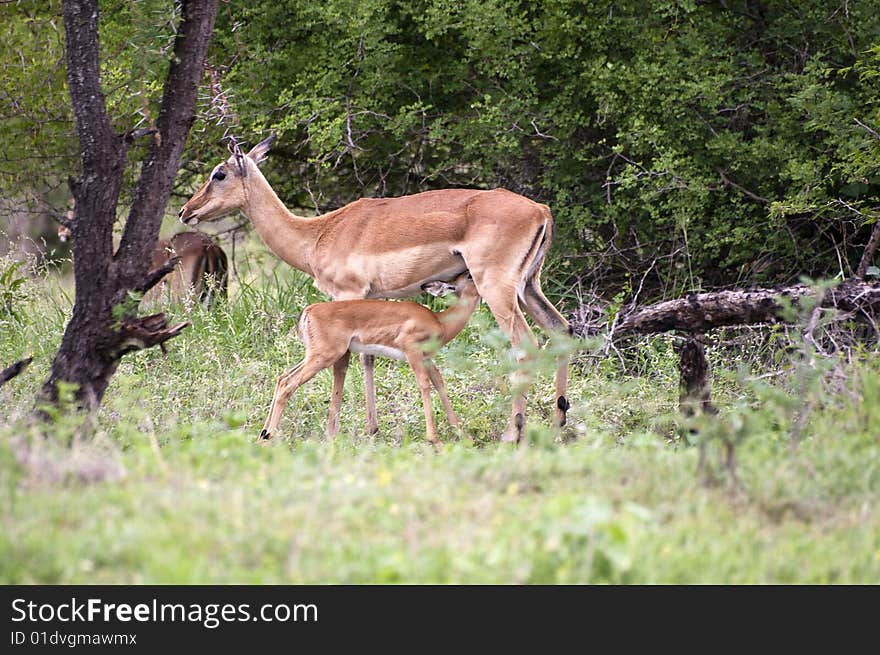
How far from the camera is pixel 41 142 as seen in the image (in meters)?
11.2

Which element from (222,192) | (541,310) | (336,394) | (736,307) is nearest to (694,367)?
(736,307)

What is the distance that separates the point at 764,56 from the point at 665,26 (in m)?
0.90

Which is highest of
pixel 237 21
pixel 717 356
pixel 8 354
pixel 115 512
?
pixel 237 21

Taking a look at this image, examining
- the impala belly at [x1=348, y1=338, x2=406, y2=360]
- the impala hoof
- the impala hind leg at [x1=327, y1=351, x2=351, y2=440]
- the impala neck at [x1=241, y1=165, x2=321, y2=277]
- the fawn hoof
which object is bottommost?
the fawn hoof

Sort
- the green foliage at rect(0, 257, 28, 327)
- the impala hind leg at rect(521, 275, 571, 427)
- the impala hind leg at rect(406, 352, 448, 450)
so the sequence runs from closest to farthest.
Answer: the impala hind leg at rect(406, 352, 448, 450)
the impala hind leg at rect(521, 275, 571, 427)
the green foliage at rect(0, 257, 28, 327)

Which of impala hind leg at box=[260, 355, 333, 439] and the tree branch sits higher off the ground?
the tree branch

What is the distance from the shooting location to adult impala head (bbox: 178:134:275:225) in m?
8.84

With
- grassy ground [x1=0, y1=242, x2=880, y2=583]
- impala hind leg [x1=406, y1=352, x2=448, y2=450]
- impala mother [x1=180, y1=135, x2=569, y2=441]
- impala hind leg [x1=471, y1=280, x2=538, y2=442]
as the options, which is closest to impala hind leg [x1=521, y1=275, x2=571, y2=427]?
impala mother [x1=180, y1=135, x2=569, y2=441]

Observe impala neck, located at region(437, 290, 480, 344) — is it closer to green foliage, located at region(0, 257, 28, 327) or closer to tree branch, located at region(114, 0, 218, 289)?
tree branch, located at region(114, 0, 218, 289)

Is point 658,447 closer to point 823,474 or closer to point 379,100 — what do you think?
point 823,474

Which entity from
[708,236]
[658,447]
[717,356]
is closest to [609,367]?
[717,356]

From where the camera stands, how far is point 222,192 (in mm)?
8891

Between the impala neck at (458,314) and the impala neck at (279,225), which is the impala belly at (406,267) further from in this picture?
the impala neck at (279,225)
